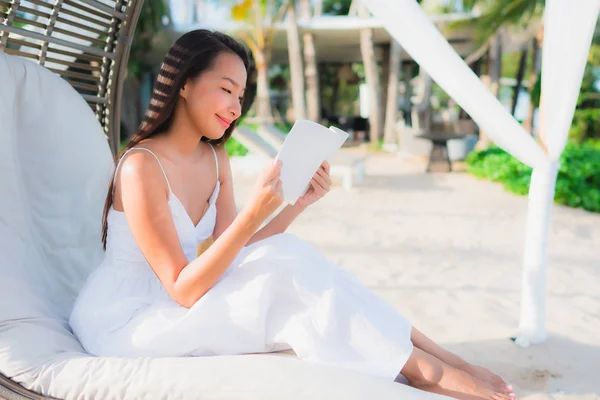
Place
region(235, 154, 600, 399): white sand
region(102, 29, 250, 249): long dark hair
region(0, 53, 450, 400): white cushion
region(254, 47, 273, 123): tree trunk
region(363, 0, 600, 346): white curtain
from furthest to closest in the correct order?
region(254, 47, 273, 123): tree trunk < region(235, 154, 600, 399): white sand < region(363, 0, 600, 346): white curtain < region(102, 29, 250, 249): long dark hair < region(0, 53, 450, 400): white cushion

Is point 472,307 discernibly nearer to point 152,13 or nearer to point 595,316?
point 595,316

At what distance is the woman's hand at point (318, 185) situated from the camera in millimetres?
1733

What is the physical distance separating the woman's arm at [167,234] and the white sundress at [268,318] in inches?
2.5

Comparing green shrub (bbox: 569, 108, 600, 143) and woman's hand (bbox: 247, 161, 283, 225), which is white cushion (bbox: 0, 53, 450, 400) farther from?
green shrub (bbox: 569, 108, 600, 143)

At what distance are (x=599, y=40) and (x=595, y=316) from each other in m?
13.7

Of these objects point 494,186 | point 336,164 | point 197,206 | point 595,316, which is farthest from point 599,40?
point 197,206

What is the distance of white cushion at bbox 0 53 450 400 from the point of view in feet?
4.53

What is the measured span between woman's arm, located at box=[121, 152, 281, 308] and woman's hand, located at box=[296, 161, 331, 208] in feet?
0.95

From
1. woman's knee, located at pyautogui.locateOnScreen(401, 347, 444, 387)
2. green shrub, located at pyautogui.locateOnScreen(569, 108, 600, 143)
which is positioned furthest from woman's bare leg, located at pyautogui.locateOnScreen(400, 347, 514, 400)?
green shrub, located at pyautogui.locateOnScreen(569, 108, 600, 143)

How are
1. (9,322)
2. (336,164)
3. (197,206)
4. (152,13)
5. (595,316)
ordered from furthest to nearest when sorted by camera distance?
(152,13) → (336,164) → (595,316) → (197,206) → (9,322)

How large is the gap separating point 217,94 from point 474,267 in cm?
290

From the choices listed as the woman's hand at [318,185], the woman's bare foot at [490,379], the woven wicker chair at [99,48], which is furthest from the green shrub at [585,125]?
the woman's hand at [318,185]

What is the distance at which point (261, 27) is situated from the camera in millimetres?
13742

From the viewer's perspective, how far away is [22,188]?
6.52 feet
